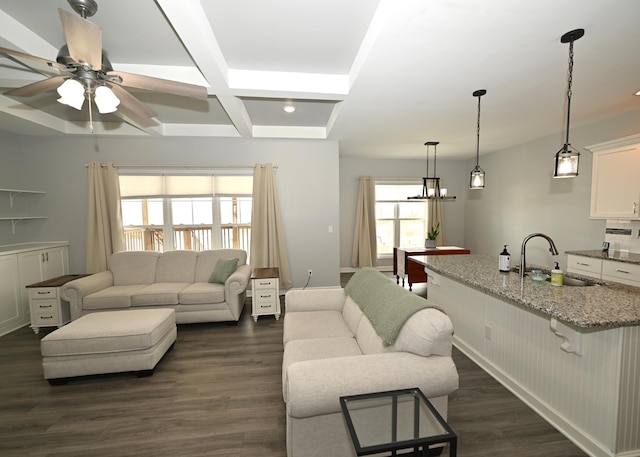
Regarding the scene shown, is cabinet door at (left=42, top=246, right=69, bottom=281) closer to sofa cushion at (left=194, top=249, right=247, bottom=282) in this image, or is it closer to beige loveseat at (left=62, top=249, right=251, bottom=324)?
beige loveseat at (left=62, top=249, right=251, bottom=324)

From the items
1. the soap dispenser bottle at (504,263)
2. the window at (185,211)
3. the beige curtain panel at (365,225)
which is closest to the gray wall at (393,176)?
the beige curtain panel at (365,225)

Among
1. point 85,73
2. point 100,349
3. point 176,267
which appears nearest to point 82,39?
point 85,73

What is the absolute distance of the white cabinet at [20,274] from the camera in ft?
10.7

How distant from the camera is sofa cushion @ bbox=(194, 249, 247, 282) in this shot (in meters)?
3.79

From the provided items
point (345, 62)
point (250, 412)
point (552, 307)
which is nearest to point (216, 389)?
point (250, 412)

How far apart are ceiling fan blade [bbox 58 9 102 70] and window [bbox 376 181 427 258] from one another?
5.72 metres

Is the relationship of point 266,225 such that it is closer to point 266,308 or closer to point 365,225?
point 266,308

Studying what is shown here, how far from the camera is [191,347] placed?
9.48 ft

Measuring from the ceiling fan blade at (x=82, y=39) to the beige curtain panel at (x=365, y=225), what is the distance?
511 cm

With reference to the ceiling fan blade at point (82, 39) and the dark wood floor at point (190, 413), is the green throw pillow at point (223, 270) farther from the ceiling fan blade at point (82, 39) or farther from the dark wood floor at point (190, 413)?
the ceiling fan blade at point (82, 39)

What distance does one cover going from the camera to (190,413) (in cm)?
195

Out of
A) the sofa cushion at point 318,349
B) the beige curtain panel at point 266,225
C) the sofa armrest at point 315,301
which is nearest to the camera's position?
the sofa cushion at point 318,349

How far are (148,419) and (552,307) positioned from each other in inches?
106

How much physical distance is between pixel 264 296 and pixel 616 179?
176 inches
